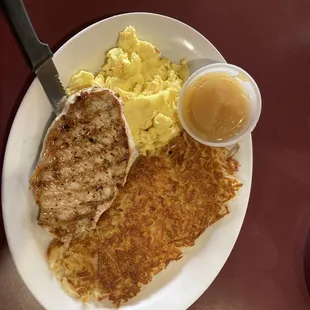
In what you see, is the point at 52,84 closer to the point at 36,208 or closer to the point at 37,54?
the point at 37,54

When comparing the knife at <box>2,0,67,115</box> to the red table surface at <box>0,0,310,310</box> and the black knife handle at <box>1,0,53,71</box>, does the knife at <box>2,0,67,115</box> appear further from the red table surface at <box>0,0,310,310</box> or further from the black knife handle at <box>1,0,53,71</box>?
the red table surface at <box>0,0,310,310</box>

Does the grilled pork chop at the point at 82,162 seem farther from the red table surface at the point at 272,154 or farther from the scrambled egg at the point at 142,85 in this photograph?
the red table surface at the point at 272,154

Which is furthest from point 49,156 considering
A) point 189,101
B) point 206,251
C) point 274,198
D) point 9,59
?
point 274,198

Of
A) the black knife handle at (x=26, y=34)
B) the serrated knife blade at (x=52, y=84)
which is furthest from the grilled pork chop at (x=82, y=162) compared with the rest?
the black knife handle at (x=26, y=34)

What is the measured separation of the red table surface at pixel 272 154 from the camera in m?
2.04

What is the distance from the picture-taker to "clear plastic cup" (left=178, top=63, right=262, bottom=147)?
6.09 ft

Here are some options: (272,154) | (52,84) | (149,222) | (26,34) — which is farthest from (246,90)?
(26,34)

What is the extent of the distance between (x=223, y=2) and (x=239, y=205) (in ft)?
2.82

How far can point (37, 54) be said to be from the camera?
1.71 m

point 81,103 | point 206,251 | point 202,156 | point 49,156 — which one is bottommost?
point 206,251

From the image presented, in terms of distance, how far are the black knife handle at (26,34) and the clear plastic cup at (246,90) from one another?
1.78ft

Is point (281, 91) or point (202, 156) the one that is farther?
point (281, 91)

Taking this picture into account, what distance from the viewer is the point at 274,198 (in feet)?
6.81

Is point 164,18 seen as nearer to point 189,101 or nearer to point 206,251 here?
point 189,101
